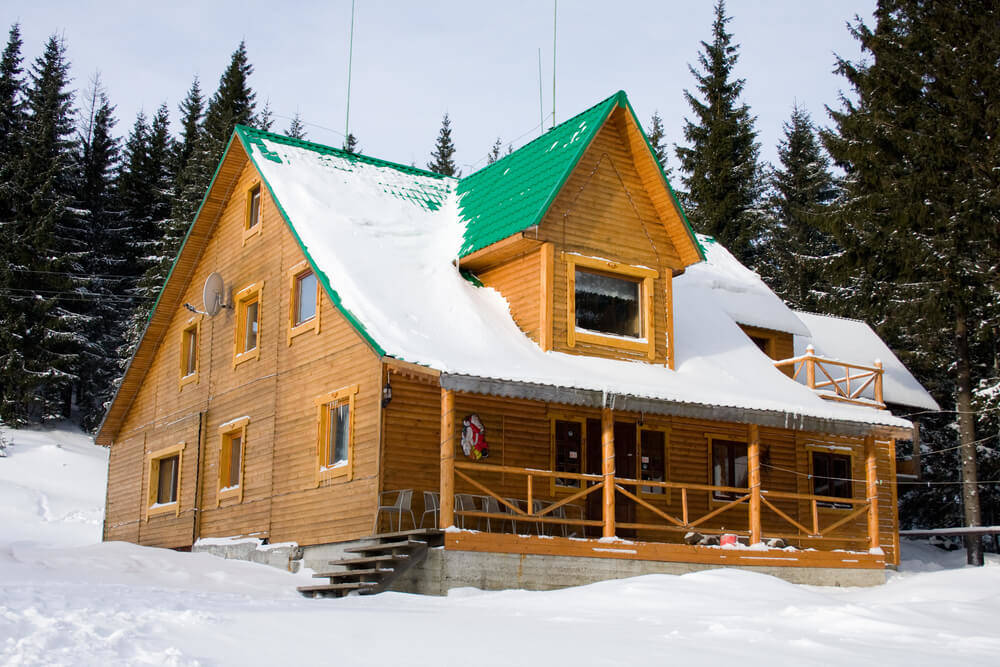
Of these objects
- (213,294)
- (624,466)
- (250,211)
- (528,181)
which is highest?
(250,211)

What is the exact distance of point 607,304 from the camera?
19344 millimetres

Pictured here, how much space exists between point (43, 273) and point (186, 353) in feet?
67.4

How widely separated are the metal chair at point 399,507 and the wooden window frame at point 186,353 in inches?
346

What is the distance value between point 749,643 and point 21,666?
612cm

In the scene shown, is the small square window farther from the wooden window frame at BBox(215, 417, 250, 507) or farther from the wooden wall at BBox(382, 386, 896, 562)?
the wooden wall at BBox(382, 386, 896, 562)

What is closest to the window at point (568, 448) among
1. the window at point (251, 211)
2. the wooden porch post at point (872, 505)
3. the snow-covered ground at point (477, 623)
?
the snow-covered ground at point (477, 623)

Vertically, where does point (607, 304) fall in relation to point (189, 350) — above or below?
above

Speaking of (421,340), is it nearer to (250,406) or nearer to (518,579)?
(518,579)

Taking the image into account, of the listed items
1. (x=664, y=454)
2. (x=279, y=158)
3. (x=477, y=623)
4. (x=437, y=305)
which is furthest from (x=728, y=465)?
(x=477, y=623)

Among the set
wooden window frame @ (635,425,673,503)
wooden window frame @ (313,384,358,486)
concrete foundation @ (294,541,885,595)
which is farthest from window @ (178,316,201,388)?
wooden window frame @ (635,425,673,503)

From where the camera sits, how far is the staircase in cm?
1443

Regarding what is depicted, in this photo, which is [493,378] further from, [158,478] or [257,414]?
[158,478]

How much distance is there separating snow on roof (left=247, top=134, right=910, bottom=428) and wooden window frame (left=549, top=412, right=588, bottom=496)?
1438mm

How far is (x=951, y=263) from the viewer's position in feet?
87.1
